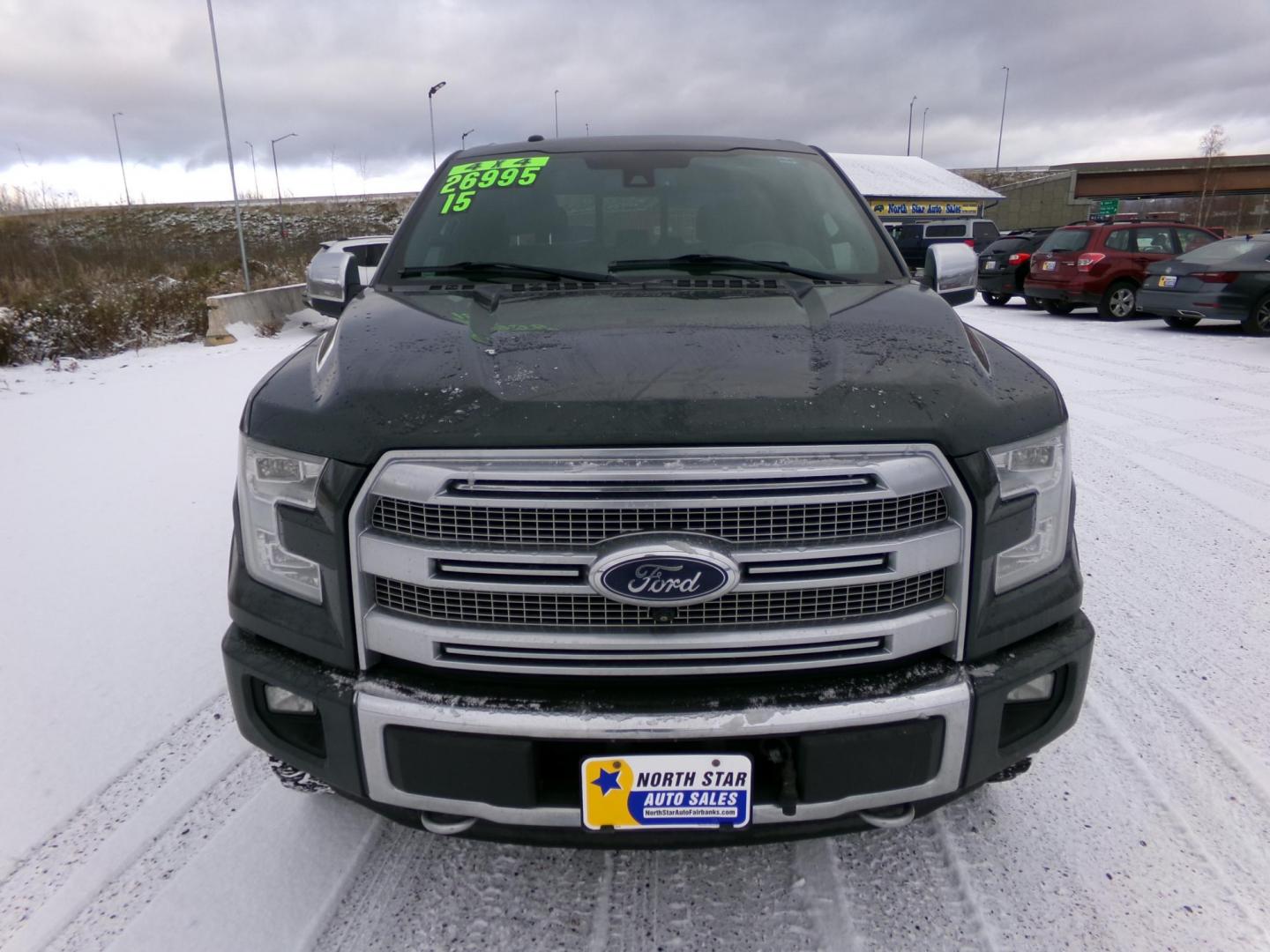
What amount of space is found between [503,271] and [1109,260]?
13.7m

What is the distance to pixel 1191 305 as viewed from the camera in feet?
37.8

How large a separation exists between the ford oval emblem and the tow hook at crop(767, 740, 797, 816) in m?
0.36

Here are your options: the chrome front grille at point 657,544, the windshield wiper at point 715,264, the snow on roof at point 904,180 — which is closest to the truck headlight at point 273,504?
the chrome front grille at point 657,544

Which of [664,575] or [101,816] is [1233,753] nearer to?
[664,575]

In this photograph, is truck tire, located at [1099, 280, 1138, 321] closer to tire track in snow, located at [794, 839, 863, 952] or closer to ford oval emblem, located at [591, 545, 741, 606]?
tire track in snow, located at [794, 839, 863, 952]

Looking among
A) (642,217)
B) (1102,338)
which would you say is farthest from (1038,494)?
(1102,338)

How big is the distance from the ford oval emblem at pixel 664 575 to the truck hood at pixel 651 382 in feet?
0.69

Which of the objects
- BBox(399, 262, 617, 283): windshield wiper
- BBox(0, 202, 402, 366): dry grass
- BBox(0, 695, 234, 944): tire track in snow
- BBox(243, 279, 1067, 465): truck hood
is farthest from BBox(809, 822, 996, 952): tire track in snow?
BBox(0, 202, 402, 366): dry grass

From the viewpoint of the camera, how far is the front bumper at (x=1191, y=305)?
440 inches

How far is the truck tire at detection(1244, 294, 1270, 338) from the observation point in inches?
434

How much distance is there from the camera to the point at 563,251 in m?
2.67

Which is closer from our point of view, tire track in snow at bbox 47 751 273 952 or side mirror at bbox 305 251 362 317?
tire track in snow at bbox 47 751 273 952

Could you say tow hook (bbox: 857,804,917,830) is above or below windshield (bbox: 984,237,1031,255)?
below

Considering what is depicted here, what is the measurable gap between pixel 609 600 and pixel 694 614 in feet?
0.56
